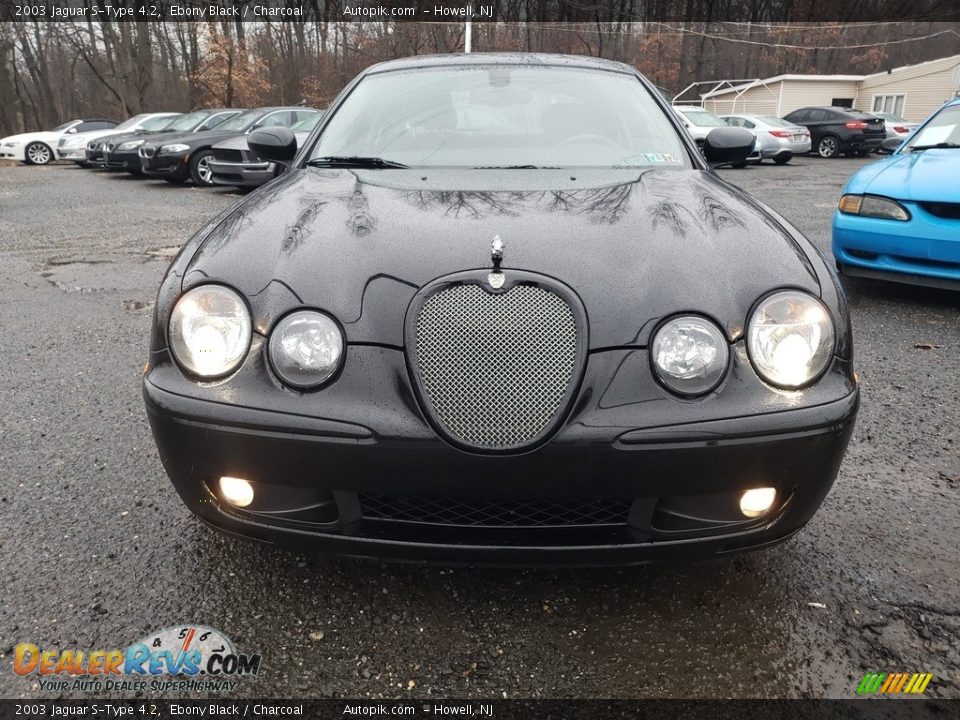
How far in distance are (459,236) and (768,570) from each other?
4.24 feet

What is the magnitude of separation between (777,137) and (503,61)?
16936mm

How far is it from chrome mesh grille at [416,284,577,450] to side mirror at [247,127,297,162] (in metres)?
1.94

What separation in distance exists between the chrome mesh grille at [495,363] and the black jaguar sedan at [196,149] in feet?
38.7

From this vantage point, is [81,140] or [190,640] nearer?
[190,640]

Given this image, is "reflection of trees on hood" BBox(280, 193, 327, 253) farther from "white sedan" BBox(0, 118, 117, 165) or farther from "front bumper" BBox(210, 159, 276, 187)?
"white sedan" BBox(0, 118, 117, 165)

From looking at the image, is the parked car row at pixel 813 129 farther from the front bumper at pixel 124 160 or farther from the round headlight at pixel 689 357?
the round headlight at pixel 689 357

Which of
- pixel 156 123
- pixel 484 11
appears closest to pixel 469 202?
pixel 156 123

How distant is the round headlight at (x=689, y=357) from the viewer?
152cm

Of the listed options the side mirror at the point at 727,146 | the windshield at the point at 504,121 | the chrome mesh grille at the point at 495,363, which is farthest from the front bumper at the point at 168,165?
the chrome mesh grille at the point at 495,363

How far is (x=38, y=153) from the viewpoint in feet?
63.5

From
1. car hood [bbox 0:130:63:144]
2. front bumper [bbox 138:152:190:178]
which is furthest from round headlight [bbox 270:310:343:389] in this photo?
car hood [bbox 0:130:63:144]

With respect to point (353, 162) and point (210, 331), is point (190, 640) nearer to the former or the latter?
point (210, 331)

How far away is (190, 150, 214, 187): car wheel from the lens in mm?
12375

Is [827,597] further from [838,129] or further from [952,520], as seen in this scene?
[838,129]
